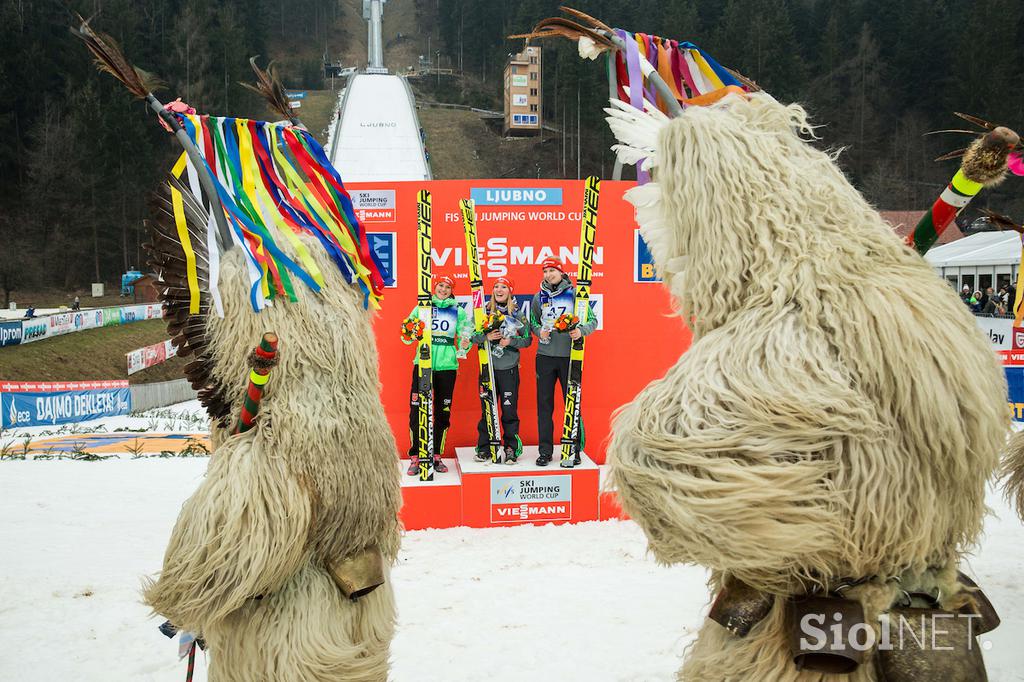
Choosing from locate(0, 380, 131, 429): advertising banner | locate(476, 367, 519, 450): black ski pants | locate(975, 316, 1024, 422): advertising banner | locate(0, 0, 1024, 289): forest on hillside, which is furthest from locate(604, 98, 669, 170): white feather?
locate(0, 0, 1024, 289): forest on hillside

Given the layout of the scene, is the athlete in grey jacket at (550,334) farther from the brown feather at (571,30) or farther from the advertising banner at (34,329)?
the advertising banner at (34,329)

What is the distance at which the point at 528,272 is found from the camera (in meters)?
6.71

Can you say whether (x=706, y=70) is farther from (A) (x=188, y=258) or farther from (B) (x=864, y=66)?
(B) (x=864, y=66)

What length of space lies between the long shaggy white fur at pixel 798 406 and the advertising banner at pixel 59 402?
33.5 feet

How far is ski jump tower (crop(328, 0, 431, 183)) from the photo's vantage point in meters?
23.2

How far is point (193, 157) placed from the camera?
1998mm

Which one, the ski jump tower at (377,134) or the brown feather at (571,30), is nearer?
the brown feather at (571,30)

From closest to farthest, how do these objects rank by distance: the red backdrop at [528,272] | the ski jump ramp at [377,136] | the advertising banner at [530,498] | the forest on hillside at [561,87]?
the advertising banner at [530,498]
the red backdrop at [528,272]
the ski jump ramp at [377,136]
the forest on hillside at [561,87]

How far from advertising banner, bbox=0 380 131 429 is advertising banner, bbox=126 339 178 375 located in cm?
295

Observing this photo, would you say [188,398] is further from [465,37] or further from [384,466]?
[465,37]

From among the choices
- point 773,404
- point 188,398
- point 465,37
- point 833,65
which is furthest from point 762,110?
point 465,37

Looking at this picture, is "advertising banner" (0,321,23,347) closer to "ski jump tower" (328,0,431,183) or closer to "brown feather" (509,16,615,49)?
"ski jump tower" (328,0,431,183)

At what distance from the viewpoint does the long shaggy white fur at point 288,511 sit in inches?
72.2

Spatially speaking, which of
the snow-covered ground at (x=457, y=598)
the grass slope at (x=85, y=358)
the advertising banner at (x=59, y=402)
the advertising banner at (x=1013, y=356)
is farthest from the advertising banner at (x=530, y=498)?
the grass slope at (x=85, y=358)
